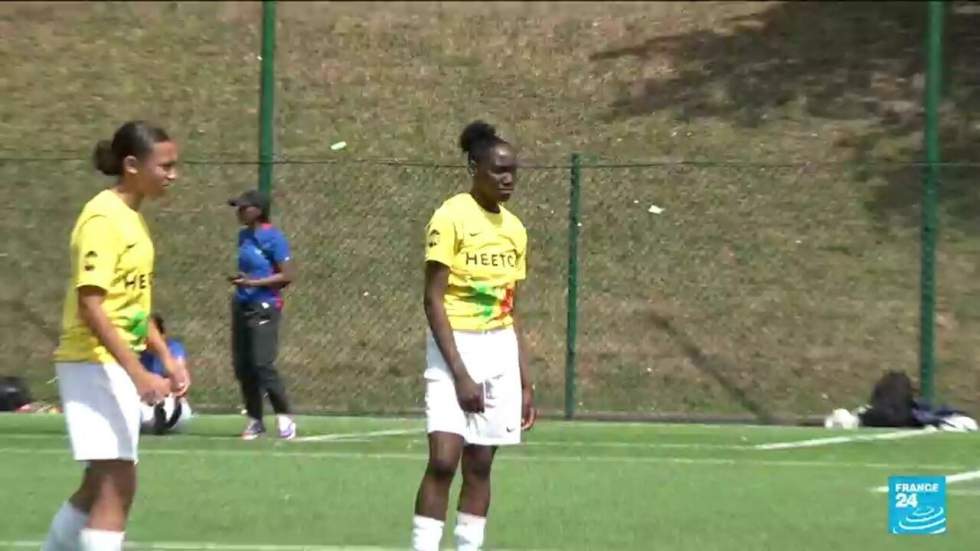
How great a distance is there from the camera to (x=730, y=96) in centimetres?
2223

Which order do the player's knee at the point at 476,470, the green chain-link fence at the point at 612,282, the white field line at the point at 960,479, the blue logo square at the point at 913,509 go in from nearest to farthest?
the player's knee at the point at 476,470 < the blue logo square at the point at 913,509 < the white field line at the point at 960,479 < the green chain-link fence at the point at 612,282

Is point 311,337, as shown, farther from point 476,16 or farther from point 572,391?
point 476,16

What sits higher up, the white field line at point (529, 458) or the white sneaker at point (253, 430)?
the white sneaker at point (253, 430)

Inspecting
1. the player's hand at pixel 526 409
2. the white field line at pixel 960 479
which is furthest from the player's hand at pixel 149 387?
the white field line at pixel 960 479

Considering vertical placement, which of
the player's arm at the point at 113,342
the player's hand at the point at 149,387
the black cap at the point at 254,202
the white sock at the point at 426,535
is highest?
the black cap at the point at 254,202

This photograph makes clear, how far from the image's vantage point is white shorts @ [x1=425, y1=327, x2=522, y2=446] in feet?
27.0

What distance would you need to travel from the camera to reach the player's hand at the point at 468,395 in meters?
8.10

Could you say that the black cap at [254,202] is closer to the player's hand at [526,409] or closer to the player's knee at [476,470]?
the player's hand at [526,409]

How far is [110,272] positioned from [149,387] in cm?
44

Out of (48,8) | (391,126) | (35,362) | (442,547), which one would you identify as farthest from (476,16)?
(442,547)

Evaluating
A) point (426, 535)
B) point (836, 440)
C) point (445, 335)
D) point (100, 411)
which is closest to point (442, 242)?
point (445, 335)

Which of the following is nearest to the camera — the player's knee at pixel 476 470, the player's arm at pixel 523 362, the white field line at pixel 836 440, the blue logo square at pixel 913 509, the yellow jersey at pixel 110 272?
the yellow jersey at pixel 110 272

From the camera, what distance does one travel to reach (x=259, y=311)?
14336 millimetres

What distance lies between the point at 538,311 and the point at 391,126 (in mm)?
4148
